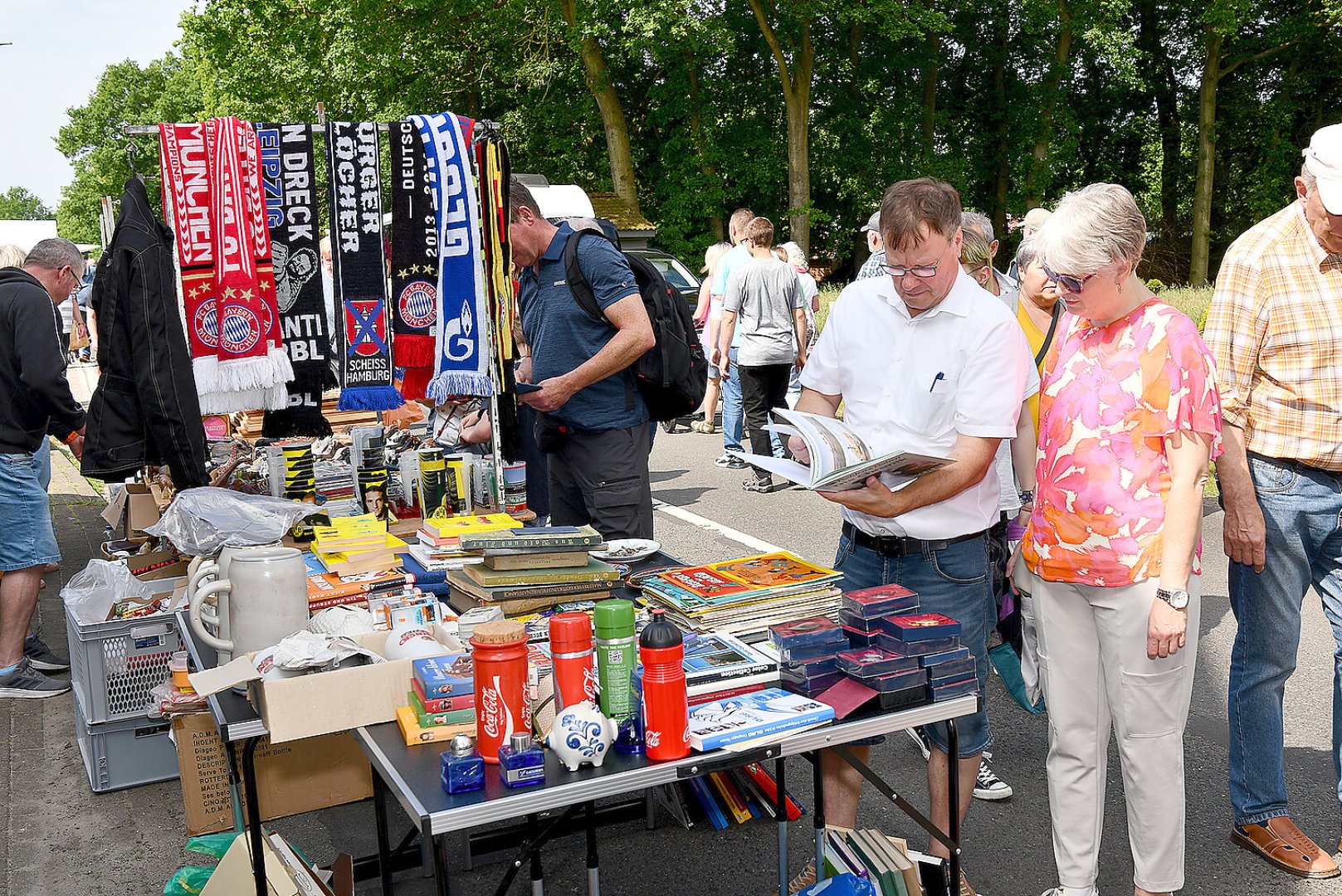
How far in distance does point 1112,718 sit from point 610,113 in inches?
829

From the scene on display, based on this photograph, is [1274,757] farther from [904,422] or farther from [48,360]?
[48,360]

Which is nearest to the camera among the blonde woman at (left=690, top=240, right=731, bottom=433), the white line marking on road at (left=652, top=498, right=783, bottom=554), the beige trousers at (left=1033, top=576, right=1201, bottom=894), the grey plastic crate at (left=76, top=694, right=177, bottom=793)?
the beige trousers at (left=1033, top=576, right=1201, bottom=894)

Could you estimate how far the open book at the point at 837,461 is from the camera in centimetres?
272

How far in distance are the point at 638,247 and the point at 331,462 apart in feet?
37.5

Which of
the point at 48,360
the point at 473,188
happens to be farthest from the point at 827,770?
the point at 48,360

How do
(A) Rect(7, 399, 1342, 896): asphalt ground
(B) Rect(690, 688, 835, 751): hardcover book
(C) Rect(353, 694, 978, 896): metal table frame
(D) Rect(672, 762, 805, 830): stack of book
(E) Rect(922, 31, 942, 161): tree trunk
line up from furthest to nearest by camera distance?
(E) Rect(922, 31, 942, 161): tree trunk, (D) Rect(672, 762, 805, 830): stack of book, (A) Rect(7, 399, 1342, 896): asphalt ground, (B) Rect(690, 688, 835, 751): hardcover book, (C) Rect(353, 694, 978, 896): metal table frame

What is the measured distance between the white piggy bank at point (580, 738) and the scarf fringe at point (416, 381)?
333 cm

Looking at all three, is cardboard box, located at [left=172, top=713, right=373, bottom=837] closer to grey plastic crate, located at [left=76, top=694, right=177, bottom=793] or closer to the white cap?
grey plastic crate, located at [left=76, top=694, right=177, bottom=793]

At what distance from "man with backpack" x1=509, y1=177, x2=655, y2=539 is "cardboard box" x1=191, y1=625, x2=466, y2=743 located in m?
1.92

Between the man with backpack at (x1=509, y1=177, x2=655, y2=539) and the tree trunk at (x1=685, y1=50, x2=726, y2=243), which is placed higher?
the tree trunk at (x1=685, y1=50, x2=726, y2=243)

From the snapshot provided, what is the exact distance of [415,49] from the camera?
23219 mm

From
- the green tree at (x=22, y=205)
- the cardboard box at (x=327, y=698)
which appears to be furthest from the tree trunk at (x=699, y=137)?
the green tree at (x=22, y=205)

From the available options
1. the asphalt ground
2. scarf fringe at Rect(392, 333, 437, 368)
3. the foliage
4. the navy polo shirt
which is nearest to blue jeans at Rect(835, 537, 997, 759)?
the asphalt ground

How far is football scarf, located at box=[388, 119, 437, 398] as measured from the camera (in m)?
5.11
